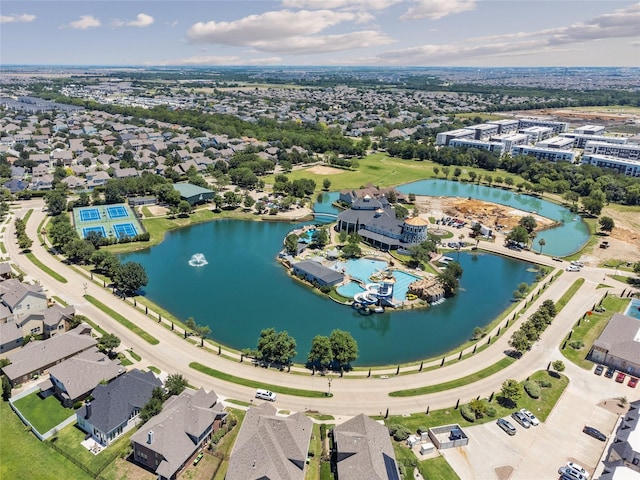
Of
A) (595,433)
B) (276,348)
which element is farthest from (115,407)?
(595,433)

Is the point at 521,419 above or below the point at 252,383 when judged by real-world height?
below

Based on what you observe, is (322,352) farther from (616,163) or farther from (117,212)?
(616,163)

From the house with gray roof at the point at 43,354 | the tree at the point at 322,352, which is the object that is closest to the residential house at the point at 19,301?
the house with gray roof at the point at 43,354

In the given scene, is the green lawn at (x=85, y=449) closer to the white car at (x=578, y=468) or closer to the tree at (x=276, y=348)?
the tree at (x=276, y=348)

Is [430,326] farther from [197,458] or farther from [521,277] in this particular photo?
[197,458]

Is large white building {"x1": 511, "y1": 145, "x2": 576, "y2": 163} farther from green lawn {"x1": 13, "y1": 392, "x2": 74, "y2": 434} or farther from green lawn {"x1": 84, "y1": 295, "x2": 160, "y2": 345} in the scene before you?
green lawn {"x1": 13, "y1": 392, "x2": 74, "y2": 434}

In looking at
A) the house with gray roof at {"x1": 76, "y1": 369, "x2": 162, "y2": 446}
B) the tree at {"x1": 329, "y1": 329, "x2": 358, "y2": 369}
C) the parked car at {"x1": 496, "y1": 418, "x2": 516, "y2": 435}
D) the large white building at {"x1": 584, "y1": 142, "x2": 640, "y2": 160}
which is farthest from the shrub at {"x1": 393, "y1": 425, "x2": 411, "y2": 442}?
the large white building at {"x1": 584, "y1": 142, "x2": 640, "y2": 160}
